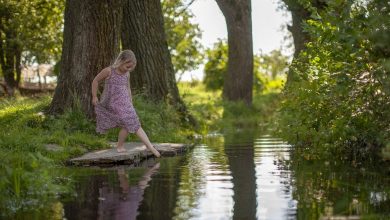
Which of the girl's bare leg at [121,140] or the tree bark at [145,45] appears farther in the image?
the tree bark at [145,45]

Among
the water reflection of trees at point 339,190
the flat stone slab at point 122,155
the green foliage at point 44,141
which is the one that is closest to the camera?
the water reflection of trees at point 339,190

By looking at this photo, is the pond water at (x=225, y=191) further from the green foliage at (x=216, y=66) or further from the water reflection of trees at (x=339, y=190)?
the green foliage at (x=216, y=66)

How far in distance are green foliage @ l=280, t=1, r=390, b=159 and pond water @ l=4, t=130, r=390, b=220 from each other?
481 millimetres

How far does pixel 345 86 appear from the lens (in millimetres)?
8117

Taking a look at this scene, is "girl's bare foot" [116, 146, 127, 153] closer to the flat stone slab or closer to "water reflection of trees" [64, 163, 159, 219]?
the flat stone slab

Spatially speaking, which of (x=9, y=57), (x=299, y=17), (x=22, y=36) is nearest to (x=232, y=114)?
(x=299, y=17)

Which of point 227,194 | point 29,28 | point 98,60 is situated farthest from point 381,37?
point 29,28

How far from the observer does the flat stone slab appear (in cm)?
1048

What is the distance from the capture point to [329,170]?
356 inches

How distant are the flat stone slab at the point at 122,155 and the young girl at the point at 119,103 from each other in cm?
20

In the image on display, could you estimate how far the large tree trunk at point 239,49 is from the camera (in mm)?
27141

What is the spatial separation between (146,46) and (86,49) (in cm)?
326

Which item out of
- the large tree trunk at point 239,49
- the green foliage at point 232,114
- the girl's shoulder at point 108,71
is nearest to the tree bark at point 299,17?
the large tree trunk at point 239,49

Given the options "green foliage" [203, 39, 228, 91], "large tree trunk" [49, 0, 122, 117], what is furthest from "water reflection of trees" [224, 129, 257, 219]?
"green foliage" [203, 39, 228, 91]
